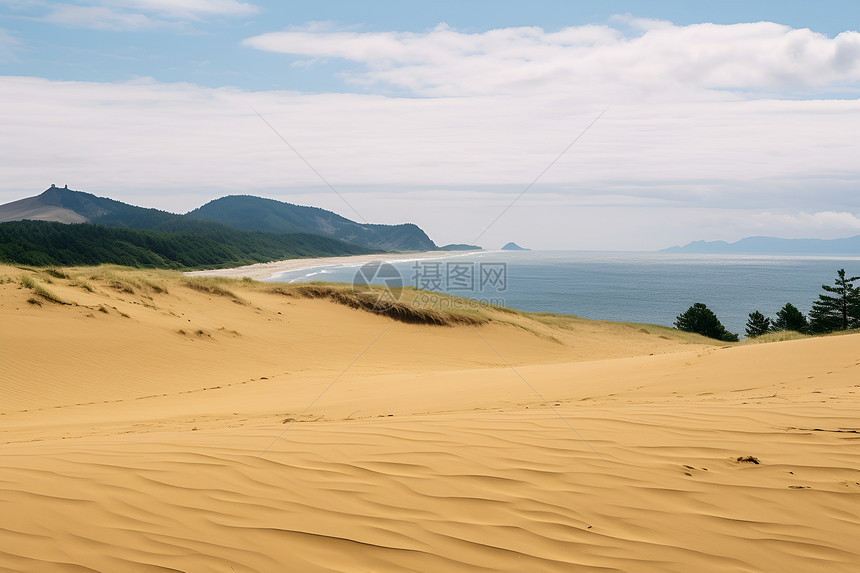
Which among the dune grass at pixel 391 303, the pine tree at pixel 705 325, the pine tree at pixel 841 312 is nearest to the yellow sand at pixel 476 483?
the dune grass at pixel 391 303

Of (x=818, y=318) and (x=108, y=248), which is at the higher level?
(x=108, y=248)

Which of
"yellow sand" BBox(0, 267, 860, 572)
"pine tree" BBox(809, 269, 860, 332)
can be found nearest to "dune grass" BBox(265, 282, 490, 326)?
"yellow sand" BBox(0, 267, 860, 572)

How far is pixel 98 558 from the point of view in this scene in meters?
2.82

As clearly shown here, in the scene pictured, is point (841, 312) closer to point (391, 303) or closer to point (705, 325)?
point (705, 325)

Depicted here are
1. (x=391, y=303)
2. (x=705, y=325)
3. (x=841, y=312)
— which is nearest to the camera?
(x=391, y=303)

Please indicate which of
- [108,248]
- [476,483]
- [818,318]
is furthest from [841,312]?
[108,248]

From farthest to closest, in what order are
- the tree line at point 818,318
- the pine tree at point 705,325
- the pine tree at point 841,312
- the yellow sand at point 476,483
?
the pine tree at point 705,325 → the tree line at point 818,318 → the pine tree at point 841,312 → the yellow sand at point 476,483

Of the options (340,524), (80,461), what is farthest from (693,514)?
(80,461)

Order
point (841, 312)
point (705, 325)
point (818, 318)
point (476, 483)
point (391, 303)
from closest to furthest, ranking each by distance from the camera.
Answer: point (476, 483)
point (391, 303)
point (818, 318)
point (705, 325)
point (841, 312)

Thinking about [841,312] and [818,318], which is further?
[841,312]

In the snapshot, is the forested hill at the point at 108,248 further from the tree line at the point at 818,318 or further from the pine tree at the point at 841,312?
the pine tree at the point at 841,312

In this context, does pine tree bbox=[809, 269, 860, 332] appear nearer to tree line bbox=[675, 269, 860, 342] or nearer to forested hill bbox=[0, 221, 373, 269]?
tree line bbox=[675, 269, 860, 342]

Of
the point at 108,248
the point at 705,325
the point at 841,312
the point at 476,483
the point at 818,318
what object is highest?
the point at 108,248

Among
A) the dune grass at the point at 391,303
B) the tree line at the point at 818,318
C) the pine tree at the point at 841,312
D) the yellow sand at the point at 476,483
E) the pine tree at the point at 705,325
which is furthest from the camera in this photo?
the pine tree at the point at 705,325
